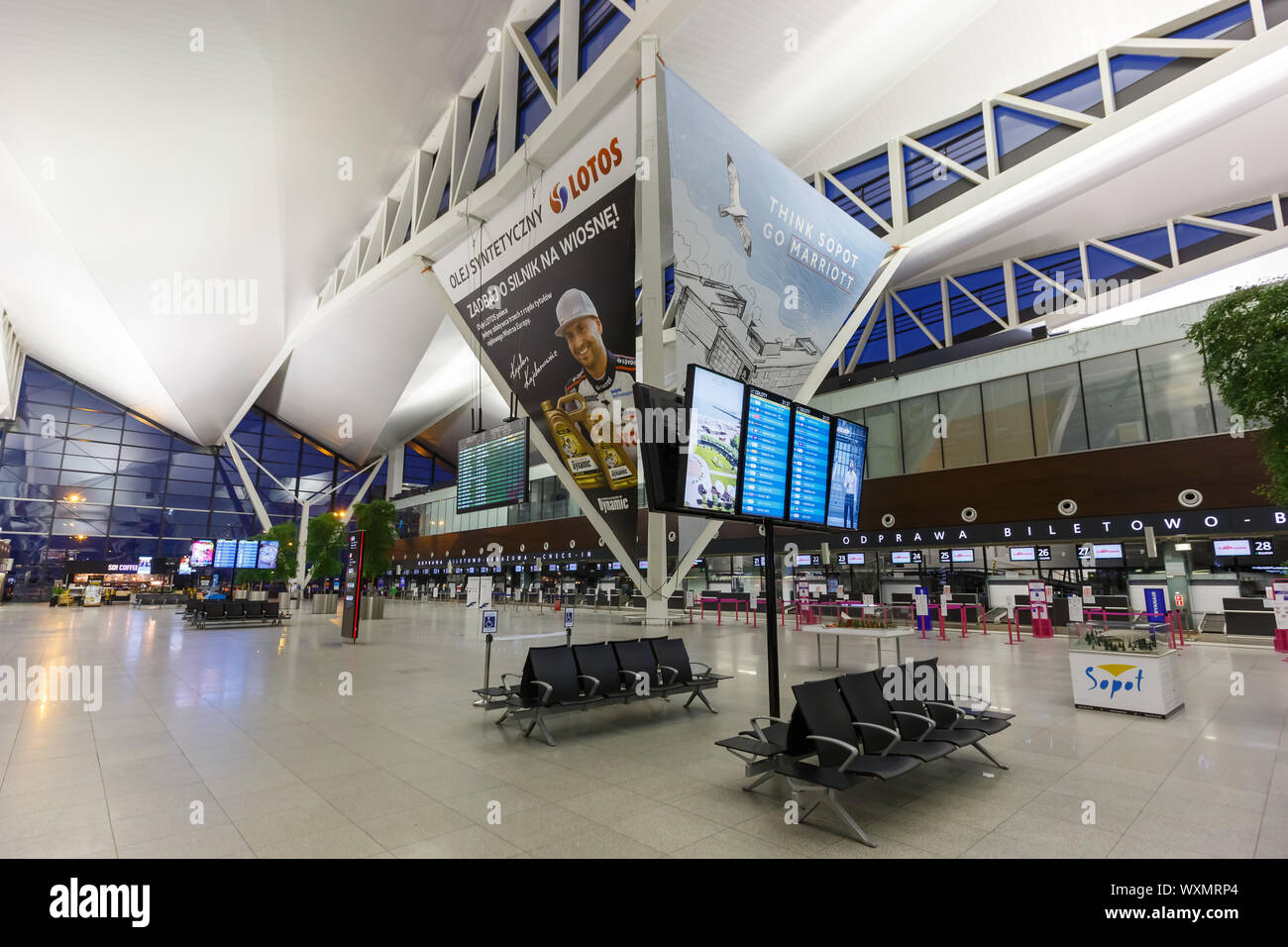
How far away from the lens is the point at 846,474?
7898mm

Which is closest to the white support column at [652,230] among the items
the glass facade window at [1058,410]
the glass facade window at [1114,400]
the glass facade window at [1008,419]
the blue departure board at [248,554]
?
the glass facade window at [1008,419]

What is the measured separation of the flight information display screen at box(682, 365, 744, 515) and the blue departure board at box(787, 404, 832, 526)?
36.7 inches

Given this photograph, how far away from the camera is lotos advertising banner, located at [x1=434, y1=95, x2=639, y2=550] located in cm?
1431

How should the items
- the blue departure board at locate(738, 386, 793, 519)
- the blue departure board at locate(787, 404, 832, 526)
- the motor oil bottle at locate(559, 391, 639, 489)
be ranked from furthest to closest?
the motor oil bottle at locate(559, 391, 639, 489), the blue departure board at locate(787, 404, 832, 526), the blue departure board at locate(738, 386, 793, 519)

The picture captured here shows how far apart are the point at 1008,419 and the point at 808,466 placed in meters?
18.7

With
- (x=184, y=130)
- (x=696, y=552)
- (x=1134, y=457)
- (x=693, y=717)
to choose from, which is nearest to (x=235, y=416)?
(x=184, y=130)

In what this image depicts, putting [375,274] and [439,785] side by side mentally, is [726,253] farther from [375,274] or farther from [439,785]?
[375,274]

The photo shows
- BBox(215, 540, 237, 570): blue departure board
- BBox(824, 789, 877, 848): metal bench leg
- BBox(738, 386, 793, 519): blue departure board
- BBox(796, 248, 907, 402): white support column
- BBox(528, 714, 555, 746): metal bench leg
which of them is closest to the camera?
BBox(824, 789, 877, 848): metal bench leg

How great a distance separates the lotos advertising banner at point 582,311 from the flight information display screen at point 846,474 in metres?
7.38

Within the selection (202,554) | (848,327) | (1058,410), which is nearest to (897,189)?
(848,327)

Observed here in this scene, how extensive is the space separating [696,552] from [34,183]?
23967 millimetres

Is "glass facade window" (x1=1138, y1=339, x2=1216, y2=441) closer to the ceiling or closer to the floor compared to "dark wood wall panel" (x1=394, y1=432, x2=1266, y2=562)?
closer to the ceiling

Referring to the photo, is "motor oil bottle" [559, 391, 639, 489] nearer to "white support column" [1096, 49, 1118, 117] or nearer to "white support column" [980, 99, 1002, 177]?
"white support column" [980, 99, 1002, 177]

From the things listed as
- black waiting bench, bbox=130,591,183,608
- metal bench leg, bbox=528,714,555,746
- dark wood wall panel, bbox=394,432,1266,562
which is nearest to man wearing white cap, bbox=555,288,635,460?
dark wood wall panel, bbox=394,432,1266,562
